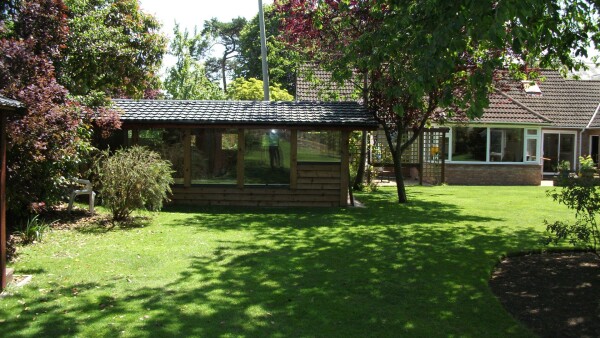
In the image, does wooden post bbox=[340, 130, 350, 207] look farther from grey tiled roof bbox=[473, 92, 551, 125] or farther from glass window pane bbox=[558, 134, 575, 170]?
glass window pane bbox=[558, 134, 575, 170]

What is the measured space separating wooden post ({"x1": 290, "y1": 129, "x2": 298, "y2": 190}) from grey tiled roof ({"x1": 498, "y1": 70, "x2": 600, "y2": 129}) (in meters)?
15.7

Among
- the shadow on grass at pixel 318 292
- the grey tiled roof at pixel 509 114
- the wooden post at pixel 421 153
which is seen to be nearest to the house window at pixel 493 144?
the grey tiled roof at pixel 509 114

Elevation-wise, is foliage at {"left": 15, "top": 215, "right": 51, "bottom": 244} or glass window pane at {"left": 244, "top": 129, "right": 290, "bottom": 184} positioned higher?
glass window pane at {"left": 244, "top": 129, "right": 290, "bottom": 184}

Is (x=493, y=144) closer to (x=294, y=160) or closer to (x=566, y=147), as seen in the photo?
(x=566, y=147)

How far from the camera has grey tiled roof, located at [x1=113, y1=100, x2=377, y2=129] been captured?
14531 mm

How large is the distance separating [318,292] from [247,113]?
9.26m

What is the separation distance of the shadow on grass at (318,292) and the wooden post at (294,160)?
367cm

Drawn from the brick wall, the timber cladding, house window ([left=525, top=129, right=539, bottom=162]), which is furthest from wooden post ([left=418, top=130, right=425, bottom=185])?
the timber cladding

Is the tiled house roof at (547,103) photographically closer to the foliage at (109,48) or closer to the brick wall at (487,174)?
the brick wall at (487,174)

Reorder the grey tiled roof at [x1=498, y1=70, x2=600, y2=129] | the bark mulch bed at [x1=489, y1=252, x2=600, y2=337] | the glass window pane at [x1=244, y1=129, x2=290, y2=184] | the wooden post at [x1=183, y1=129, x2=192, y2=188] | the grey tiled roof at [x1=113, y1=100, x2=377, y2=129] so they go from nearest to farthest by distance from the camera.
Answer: the bark mulch bed at [x1=489, y1=252, x2=600, y2=337]
the grey tiled roof at [x1=113, y1=100, x2=377, y2=129]
the glass window pane at [x1=244, y1=129, x2=290, y2=184]
the wooden post at [x1=183, y1=129, x2=192, y2=188]
the grey tiled roof at [x1=498, y1=70, x2=600, y2=129]

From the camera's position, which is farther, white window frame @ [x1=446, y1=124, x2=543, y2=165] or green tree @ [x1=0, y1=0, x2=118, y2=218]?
white window frame @ [x1=446, y1=124, x2=543, y2=165]

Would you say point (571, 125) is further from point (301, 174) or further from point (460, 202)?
point (301, 174)

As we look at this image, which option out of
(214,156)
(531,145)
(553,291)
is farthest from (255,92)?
(553,291)

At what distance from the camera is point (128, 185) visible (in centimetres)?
1111
